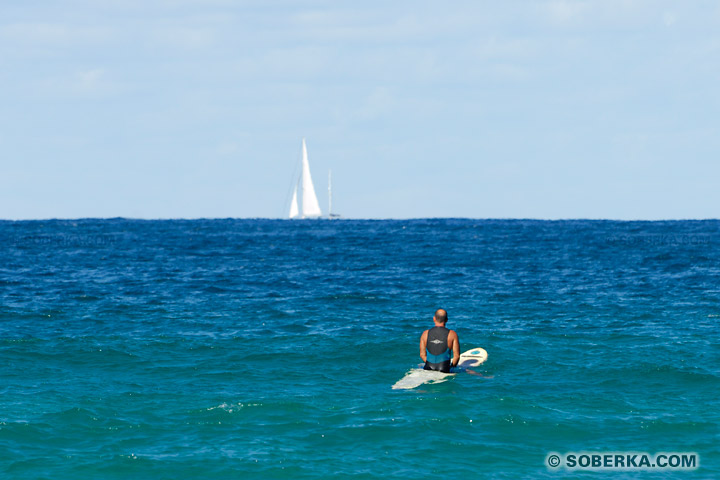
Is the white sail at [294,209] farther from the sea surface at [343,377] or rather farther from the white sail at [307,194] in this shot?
the sea surface at [343,377]

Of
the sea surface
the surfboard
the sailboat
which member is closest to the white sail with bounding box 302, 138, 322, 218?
the sailboat

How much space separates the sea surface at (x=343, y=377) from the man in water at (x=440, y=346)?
76 centimetres

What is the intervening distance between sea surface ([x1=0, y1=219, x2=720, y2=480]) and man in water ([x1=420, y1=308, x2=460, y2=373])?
0.76 m

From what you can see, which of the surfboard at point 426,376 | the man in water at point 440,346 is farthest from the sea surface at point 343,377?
the man in water at point 440,346

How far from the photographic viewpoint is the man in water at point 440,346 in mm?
22547

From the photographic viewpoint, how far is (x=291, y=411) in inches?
768

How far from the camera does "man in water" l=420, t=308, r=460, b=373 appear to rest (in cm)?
2255

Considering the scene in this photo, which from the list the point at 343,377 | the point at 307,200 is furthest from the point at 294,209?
the point at 343,377

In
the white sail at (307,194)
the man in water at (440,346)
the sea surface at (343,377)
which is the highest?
the white sail at (307,194)

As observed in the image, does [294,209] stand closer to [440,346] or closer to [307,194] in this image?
[307,194]

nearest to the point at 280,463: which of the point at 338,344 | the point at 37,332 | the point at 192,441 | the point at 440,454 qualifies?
the point at 192,441

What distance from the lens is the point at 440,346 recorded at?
22531 mm

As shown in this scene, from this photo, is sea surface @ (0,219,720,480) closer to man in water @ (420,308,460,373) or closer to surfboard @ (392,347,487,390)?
surfboard @ (392,347,487,390)

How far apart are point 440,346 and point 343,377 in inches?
127
